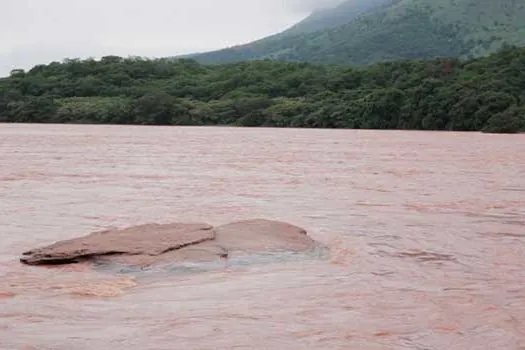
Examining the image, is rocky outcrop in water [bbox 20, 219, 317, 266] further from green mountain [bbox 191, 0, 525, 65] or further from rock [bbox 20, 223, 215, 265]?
green mountain [bbox 191, 0, 525, 65]

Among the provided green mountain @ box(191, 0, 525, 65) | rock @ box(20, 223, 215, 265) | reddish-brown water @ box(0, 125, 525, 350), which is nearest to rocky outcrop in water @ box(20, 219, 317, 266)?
rock @ box(20, 223, 215, 265)

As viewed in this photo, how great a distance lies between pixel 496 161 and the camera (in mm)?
31469

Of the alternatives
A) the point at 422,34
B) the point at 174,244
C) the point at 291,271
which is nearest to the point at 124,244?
the point at 174,244

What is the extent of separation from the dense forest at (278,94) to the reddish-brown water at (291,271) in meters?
36.7

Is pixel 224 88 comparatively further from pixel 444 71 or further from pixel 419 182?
pixel 419 182

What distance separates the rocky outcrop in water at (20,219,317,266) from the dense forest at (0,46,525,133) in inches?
1916

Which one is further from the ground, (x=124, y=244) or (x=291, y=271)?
(x=124, y=244)

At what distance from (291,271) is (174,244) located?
58.8 inches

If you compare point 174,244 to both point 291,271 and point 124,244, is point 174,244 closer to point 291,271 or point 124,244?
point 124,244

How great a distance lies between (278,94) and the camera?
3238 inches

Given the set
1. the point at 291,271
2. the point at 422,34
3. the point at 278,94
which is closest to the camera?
the point at 291,271

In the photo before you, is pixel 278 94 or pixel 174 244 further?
pixel 278 94

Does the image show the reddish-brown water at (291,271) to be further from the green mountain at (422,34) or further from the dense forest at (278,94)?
the green mountain at (422,34)

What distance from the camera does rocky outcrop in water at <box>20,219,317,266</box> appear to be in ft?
33.2
